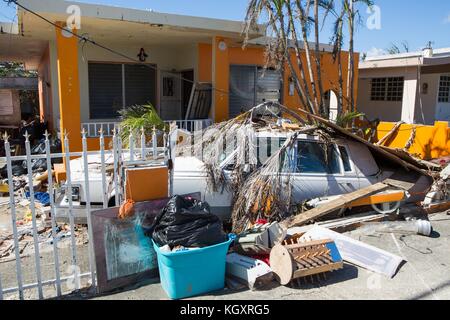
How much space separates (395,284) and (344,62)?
38.3 feet

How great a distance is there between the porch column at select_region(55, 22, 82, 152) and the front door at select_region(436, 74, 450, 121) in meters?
15.3

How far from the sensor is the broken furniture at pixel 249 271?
3904 mm

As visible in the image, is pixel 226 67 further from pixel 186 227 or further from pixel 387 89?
pixel 387 89

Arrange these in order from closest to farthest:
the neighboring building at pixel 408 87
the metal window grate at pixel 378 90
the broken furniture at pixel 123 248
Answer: the broken furniture at pixel 123 248 → the neighboring building at pixel 408 87 → the metal window grate at pixel 378 90

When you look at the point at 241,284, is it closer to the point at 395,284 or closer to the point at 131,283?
the point at 131,283

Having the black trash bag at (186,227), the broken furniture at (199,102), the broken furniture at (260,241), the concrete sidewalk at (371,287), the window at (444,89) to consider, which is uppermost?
the window at (444,89)

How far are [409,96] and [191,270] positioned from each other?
51.1ft

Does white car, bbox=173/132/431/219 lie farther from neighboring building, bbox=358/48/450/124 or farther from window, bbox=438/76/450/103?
window, bbox=438/76/450/103

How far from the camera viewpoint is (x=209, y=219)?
3764 millimetres

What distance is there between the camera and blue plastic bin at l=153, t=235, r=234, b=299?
3.58 m

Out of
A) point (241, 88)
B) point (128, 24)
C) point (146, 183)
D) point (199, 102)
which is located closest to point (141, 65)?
point (199, 102)

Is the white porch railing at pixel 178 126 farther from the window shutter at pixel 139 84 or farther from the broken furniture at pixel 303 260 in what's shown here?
the broken furniture at pixel 303 260

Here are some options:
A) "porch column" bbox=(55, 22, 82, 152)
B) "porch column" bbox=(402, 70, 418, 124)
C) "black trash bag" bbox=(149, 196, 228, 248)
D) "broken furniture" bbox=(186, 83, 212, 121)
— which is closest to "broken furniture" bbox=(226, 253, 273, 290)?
"black trash bag" bbox=(149, 196, 228, 248)

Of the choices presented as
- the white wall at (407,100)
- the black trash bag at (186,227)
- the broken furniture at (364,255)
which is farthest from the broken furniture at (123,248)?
the white wall at (407,100)
